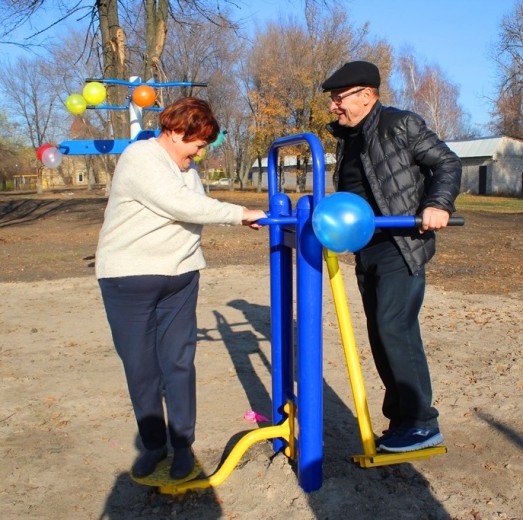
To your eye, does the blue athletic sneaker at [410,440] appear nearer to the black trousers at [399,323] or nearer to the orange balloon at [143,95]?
the black trousers at [399,323]

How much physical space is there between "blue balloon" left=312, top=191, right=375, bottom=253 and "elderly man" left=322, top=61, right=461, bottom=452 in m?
0.53

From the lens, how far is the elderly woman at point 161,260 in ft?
8.74

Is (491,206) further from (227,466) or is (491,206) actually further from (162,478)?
(162,478)

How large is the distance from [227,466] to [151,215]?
50.1 inches

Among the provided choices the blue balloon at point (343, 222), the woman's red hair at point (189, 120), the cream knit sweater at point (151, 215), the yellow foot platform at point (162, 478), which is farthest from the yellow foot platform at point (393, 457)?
the woman's red hair at point (189, 120)

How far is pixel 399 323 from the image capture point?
304 cm

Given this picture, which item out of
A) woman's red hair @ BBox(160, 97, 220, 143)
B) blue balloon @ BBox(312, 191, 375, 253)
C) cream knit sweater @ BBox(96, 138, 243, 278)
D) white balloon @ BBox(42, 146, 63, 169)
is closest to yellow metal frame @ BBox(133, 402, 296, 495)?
cream knit sweater @ BBox(96, 138, 243, 278)

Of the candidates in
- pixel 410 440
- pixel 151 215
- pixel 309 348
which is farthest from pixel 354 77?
pixel 410 440

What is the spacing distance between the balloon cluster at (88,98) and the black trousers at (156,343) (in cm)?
578

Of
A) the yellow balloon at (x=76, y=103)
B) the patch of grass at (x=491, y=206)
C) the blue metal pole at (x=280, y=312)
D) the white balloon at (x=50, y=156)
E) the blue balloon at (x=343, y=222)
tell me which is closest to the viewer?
the blue balloon at (x=343, y=222)

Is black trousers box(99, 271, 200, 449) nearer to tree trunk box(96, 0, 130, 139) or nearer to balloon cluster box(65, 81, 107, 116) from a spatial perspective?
balloon cluster box(65, 81, 107, 116)

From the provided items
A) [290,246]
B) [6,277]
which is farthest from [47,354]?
[6,277]

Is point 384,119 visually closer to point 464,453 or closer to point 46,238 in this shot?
point 464,453

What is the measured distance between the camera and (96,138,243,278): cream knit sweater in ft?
8.64
